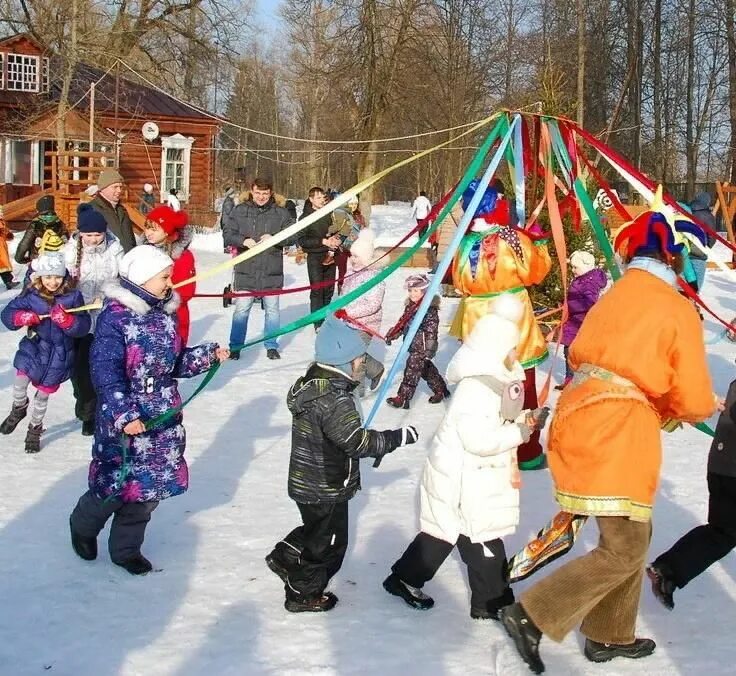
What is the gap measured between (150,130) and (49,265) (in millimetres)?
23540

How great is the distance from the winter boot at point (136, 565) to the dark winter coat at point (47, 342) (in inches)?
85.6

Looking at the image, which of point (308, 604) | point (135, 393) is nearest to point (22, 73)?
point (135, 393)

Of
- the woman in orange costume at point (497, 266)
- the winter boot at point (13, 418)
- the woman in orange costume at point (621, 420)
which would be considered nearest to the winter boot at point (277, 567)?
the woman in orange costume at point (621, 420)

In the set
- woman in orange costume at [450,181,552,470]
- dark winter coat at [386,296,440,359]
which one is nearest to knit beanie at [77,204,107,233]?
dark winter coat at [386,296,440,359]

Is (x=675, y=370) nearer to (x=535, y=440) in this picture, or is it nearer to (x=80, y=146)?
(x=535, y=440)

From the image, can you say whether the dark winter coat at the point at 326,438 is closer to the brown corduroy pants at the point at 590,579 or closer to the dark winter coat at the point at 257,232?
the brown corduroy pants at the point at 590,579

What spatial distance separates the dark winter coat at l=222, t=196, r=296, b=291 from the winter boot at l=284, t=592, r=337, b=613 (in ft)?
18.1

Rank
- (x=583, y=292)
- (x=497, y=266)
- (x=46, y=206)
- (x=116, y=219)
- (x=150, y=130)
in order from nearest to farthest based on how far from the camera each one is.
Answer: (x=497, y=266)
(x=583, y=292)
(x=116, y=219)
(x=46, y=206)
(x=150, y=130)

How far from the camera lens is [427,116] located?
122ft

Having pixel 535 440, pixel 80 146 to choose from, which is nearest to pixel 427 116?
pixel 80 146

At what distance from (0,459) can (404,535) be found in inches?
113

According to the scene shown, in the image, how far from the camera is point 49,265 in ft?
20.8

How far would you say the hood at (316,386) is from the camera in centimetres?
409

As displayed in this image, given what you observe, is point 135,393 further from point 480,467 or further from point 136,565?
point 480,467
